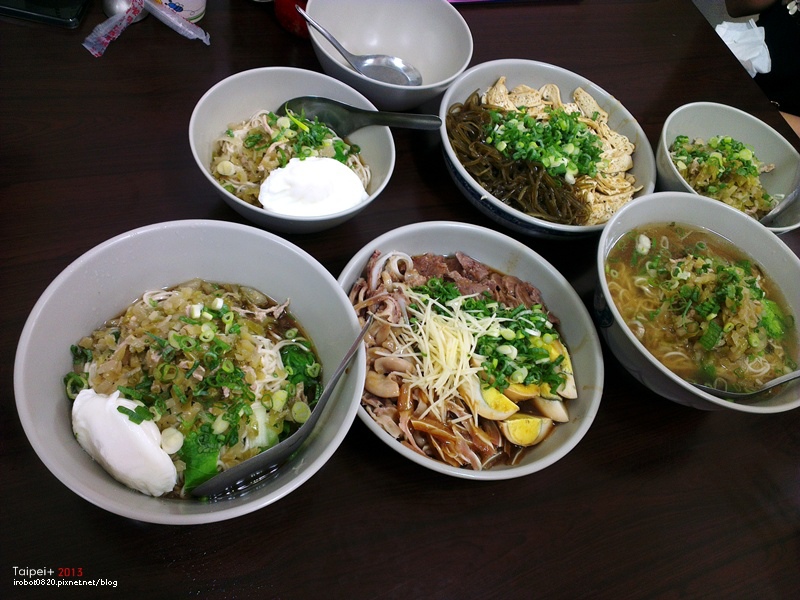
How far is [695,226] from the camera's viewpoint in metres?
1.91

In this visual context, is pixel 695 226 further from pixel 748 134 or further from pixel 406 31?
pixel 406 31

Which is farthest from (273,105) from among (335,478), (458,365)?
(335,478)

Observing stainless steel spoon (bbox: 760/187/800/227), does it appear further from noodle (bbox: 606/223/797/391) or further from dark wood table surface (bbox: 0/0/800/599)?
noodle (bbox: 606/223/797/391)

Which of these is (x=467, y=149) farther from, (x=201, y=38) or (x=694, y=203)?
(x=201, y=38)

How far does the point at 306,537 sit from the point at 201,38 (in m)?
1.87

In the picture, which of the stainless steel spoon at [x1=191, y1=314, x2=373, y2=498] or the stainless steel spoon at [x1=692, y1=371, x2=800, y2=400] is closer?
the stainless steel spoon at [x1=191, y1=314, x2=373, y2=498]

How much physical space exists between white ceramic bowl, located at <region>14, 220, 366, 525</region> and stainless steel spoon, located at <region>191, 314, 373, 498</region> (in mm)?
25

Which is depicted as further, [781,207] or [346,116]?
[781,207]

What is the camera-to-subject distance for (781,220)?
2.13m

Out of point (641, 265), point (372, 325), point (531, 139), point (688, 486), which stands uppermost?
point (531, 139)

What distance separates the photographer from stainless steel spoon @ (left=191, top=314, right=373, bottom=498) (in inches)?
43.3

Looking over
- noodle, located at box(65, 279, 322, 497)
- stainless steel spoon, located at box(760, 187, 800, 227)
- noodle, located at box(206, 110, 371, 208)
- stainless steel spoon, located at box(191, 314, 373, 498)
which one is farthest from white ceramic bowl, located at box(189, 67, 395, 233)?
stainless steel spoon, located at box(760, 187, 800, 227)

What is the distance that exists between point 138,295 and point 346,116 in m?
0.94

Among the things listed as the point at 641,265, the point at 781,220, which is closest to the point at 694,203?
the point at 641,265
